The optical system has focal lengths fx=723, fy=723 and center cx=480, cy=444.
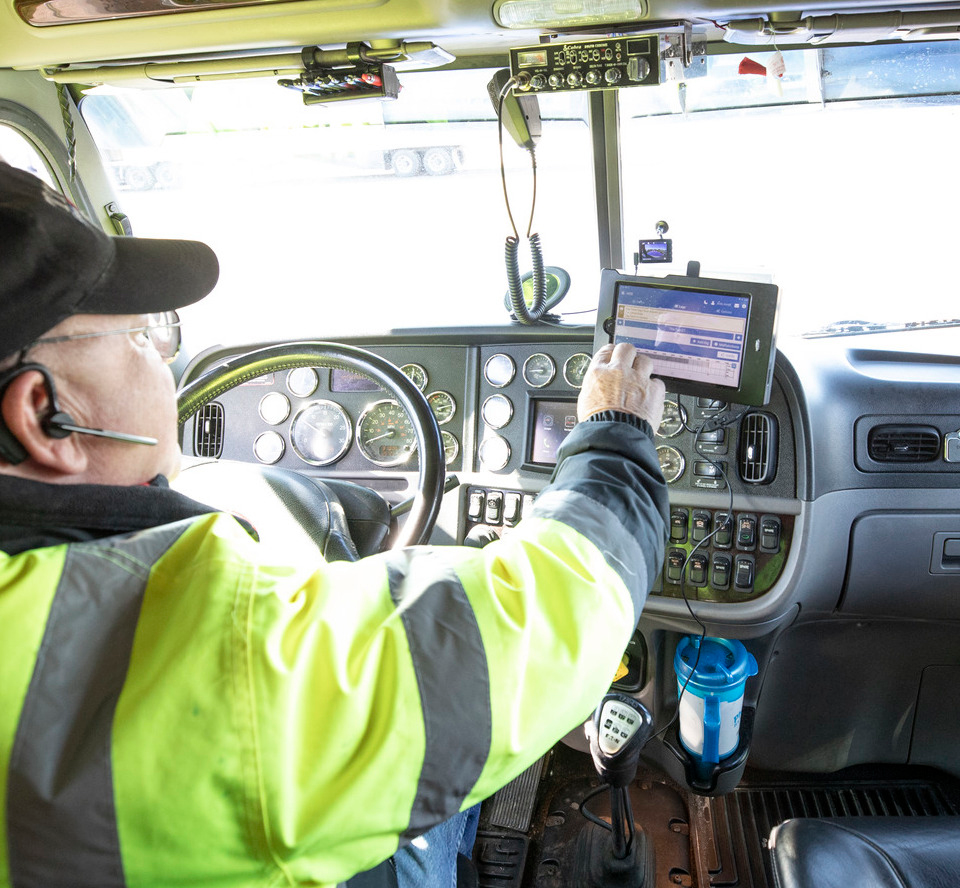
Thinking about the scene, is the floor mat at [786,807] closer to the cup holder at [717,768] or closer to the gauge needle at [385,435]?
the cup holder at [717,768]

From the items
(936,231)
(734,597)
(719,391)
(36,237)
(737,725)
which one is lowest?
(737,725)

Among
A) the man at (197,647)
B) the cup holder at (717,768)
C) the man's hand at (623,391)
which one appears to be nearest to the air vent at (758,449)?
the man's hand at (623,391)

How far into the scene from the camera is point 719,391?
5.75 ft

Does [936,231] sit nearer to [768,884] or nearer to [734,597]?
[734,597]

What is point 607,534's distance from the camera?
104 centimetres

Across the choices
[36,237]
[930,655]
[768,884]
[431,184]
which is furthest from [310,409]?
[930,655]

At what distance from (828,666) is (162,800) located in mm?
2356

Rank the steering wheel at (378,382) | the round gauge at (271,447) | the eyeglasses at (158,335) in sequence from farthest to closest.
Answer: the round gauge at (271,447), the steering wheel at (378,382), the eyeglasses at (158,335)

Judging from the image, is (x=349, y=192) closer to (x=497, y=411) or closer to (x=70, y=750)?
(x=497, y=411)

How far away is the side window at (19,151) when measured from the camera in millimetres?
2346

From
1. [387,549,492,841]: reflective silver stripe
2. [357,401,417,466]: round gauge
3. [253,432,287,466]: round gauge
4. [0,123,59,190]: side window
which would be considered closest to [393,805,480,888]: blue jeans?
[387,549,492,841]: reflective silver stripe

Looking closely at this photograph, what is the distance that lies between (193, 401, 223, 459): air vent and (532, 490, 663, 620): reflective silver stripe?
5.72ft

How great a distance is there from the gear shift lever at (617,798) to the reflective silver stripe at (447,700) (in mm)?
1081

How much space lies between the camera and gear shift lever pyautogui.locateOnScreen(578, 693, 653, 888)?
196cm
